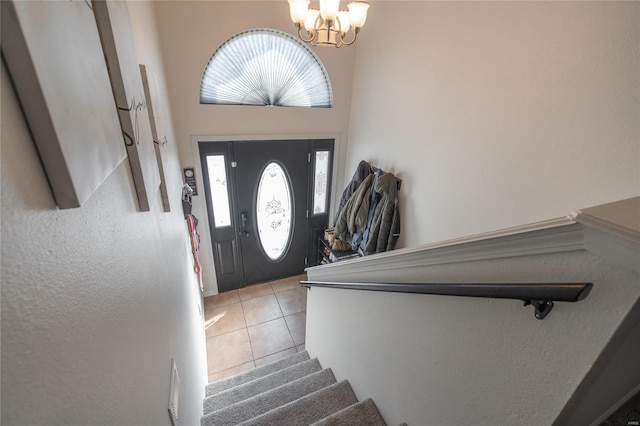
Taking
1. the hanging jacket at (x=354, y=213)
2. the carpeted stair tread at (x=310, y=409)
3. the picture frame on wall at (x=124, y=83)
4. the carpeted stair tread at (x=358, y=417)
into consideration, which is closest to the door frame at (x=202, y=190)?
the hanging jacket at (x=354, y=213)

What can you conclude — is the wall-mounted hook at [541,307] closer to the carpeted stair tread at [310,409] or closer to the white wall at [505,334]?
the white wall at [505,334]

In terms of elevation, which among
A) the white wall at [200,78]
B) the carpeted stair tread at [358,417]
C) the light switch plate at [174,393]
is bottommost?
the carpeted stair tread at [358,417]

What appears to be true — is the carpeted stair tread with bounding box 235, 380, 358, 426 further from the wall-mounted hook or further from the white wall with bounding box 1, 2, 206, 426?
the wall-mounted hook

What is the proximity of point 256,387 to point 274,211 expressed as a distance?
192 cm

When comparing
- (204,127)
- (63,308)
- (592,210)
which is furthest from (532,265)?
(204,127)

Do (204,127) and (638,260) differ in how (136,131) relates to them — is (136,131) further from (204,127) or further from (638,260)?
(204,127)

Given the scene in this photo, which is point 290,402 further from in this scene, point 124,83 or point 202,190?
point 202,190

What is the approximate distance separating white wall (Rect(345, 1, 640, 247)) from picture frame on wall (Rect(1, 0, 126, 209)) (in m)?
1.78

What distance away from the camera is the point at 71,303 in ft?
1.52

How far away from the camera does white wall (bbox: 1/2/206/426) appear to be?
0.33m

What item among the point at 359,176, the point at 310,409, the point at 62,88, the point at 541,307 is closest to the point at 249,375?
the point at 310,409

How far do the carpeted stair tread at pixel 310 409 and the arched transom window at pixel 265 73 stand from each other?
263 cm

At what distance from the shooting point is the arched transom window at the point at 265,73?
274 cm

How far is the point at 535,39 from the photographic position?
4.88 feet
